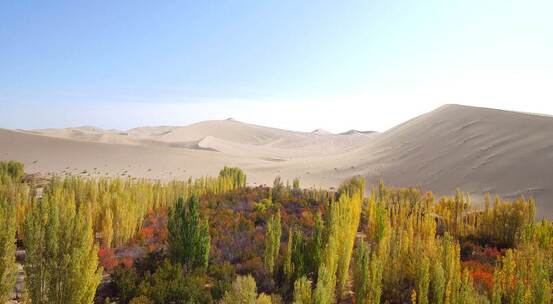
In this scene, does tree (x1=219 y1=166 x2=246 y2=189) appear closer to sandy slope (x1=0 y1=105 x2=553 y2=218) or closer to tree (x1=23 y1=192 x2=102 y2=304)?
sandy slope (x1=0 y1=105 x2=553 y2=218)

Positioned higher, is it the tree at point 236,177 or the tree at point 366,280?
the tree at point 236,177

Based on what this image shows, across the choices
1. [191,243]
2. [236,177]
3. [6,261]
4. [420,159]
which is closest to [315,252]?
[191,243]

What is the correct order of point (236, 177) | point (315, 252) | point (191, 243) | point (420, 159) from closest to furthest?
1. point (315, 252)
2. point (191, 243)
3. point (236, 177)
4. point (420, 159)

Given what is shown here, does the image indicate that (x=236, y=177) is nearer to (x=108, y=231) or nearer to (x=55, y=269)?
(x=108, y=231)

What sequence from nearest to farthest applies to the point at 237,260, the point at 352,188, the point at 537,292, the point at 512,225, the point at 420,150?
the point at 537,292
the point at 237,260
the point at 512,225
the point at 352,188
the point at 420,150

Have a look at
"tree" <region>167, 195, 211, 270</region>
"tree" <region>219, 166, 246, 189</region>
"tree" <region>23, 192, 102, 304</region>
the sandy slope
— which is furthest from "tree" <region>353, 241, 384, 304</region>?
the sandy slope

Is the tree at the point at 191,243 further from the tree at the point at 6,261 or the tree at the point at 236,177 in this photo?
the tree at the point at 236,177

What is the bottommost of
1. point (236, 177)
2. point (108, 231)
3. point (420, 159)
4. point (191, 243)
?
point (108, 231)

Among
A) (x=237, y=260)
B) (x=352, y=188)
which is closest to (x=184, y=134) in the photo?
(x=352, y=188)

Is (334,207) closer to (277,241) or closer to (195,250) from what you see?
(277,241)

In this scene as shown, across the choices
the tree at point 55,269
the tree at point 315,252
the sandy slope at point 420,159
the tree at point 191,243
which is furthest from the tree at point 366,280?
the sandy slope at point 420,159

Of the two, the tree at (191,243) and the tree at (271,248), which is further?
the tree at (191,243)
